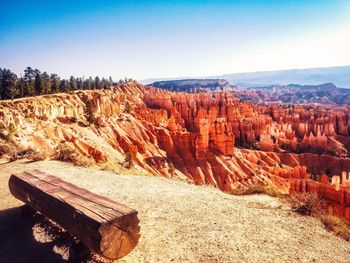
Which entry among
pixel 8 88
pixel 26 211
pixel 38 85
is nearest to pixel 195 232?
pixel 26 211

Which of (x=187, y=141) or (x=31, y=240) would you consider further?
(x=187, y=141)

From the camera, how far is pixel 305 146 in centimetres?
6988

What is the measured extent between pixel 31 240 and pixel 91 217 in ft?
7.13

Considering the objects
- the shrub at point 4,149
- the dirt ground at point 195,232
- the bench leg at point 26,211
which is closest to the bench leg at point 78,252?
the dirt ground at point 195,232

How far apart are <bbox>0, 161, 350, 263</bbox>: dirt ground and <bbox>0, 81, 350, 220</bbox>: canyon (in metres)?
5.50

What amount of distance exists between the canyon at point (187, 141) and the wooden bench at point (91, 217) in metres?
6.78

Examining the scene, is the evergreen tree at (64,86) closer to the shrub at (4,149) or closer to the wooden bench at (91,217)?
the shrub at (4,149)

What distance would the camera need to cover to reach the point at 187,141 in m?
52.1

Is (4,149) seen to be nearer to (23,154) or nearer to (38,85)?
(23,154)

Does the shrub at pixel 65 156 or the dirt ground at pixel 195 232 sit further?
the shrub at pixel 65 156

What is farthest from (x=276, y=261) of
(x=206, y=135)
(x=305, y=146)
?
(x=305, y=146)

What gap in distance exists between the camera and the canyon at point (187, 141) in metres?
27.3

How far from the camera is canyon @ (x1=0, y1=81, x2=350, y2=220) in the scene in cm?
2733

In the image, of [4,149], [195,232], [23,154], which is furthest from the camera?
[4,149]
